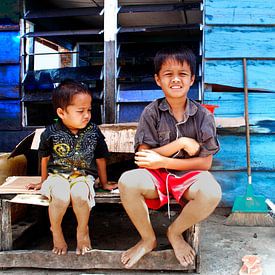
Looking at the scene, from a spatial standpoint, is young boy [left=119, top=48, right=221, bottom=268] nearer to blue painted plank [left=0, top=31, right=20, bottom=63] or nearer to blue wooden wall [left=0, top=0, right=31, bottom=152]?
blue wooden wall [left=0, top=0, right=31, bottom=152]

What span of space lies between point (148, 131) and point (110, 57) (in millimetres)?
1619

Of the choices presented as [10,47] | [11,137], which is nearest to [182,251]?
[11,137]

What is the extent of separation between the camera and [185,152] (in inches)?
96.3

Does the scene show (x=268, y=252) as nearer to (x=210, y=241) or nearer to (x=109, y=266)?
(x=210, y=241)

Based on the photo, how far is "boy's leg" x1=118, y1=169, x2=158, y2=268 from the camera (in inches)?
87.7

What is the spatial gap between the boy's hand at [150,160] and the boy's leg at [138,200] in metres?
0.05

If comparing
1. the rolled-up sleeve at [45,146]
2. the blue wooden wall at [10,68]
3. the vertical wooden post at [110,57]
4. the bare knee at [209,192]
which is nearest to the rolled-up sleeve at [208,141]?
the bare knee at [209,192]

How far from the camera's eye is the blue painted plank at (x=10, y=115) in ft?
13.5

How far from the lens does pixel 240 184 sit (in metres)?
3.70

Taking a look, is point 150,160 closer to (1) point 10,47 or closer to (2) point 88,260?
(2) point 88,260

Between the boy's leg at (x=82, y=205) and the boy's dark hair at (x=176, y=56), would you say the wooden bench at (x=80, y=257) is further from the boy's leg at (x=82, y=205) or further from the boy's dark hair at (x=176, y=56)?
the boy's dark hair at (x=176, y=56)

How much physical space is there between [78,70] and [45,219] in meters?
1.60

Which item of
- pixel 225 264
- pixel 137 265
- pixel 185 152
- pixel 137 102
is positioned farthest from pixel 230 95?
pixel 137 265

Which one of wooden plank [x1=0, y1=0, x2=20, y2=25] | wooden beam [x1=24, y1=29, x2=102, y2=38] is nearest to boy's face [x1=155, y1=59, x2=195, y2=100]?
wooden beam [x1=24, y1=29, x2=102, y2=38]
